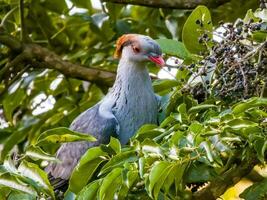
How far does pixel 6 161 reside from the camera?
2256 millimetres

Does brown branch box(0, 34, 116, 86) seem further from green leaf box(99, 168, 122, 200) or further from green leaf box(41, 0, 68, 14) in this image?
green leaf box(99, 168, 122, 200)

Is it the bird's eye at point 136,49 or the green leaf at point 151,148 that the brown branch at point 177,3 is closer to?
the bird's eye at point 136,49

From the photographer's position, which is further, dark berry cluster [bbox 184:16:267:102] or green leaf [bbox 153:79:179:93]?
green leaf [bbox 153:79:179:93]

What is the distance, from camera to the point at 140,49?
3291 mm

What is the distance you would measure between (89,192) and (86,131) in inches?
38.8

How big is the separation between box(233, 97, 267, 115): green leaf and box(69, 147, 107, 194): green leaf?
0.40m

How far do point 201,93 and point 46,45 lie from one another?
1802mm

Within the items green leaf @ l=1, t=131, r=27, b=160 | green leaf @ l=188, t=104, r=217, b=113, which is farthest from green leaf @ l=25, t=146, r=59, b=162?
green leaf @ l=1, t=131, r=27, b=160

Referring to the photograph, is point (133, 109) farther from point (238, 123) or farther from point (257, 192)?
point (238, 123)

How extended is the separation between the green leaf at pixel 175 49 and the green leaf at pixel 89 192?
744mm

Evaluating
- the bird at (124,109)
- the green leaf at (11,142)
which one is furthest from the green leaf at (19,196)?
the green leaf at (11,142)

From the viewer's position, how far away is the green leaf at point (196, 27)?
278 centimetres

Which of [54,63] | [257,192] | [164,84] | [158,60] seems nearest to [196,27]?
[164,84]

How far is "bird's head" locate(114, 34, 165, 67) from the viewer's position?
3168mm
